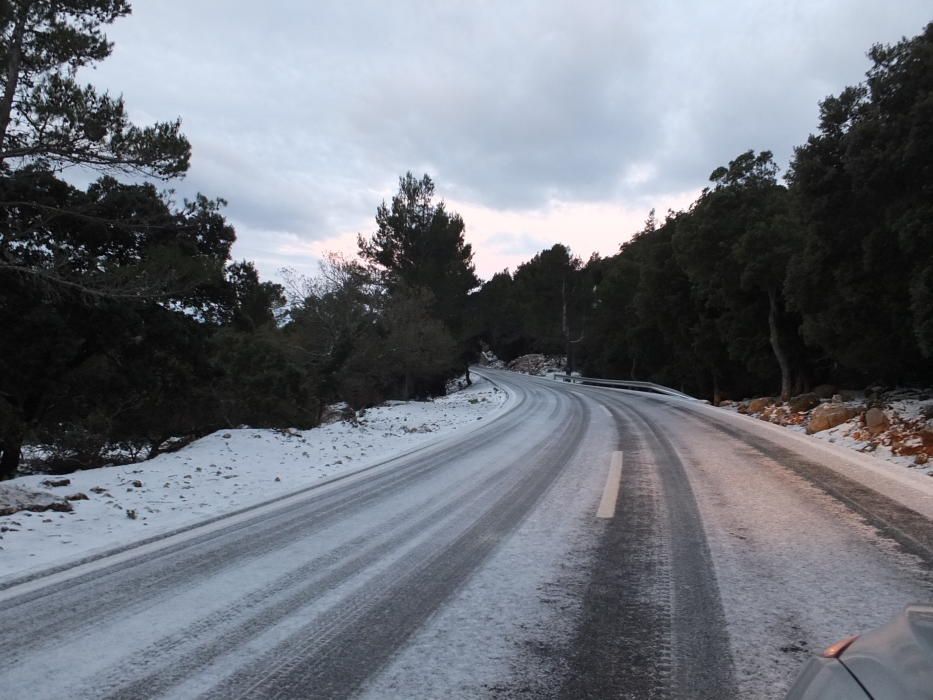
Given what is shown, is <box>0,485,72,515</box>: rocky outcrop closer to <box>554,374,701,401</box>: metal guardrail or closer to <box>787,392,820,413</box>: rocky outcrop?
<box>787,392,820,413</box>: rocky outcrop

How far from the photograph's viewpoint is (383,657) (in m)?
3.06

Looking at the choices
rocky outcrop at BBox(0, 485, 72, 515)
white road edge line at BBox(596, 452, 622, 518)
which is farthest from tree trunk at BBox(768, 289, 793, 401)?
rocky outcrop at BBox(0, 485, 72, 515)

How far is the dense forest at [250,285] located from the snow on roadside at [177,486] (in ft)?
10.9

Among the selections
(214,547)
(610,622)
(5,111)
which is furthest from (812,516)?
(5,111)

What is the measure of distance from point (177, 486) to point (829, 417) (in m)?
13.6

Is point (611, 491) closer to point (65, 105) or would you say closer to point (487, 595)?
point (487, 595)

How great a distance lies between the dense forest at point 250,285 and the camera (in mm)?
10688

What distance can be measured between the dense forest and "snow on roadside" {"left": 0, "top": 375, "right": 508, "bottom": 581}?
3.32m

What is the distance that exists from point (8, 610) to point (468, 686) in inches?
124

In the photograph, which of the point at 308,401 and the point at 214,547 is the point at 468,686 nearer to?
the point at 214,547

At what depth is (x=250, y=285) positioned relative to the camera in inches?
741

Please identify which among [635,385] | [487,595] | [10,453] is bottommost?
[10,453]

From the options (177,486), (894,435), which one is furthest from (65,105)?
(894,435)

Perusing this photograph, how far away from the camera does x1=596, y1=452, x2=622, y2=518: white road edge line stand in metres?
6.10
